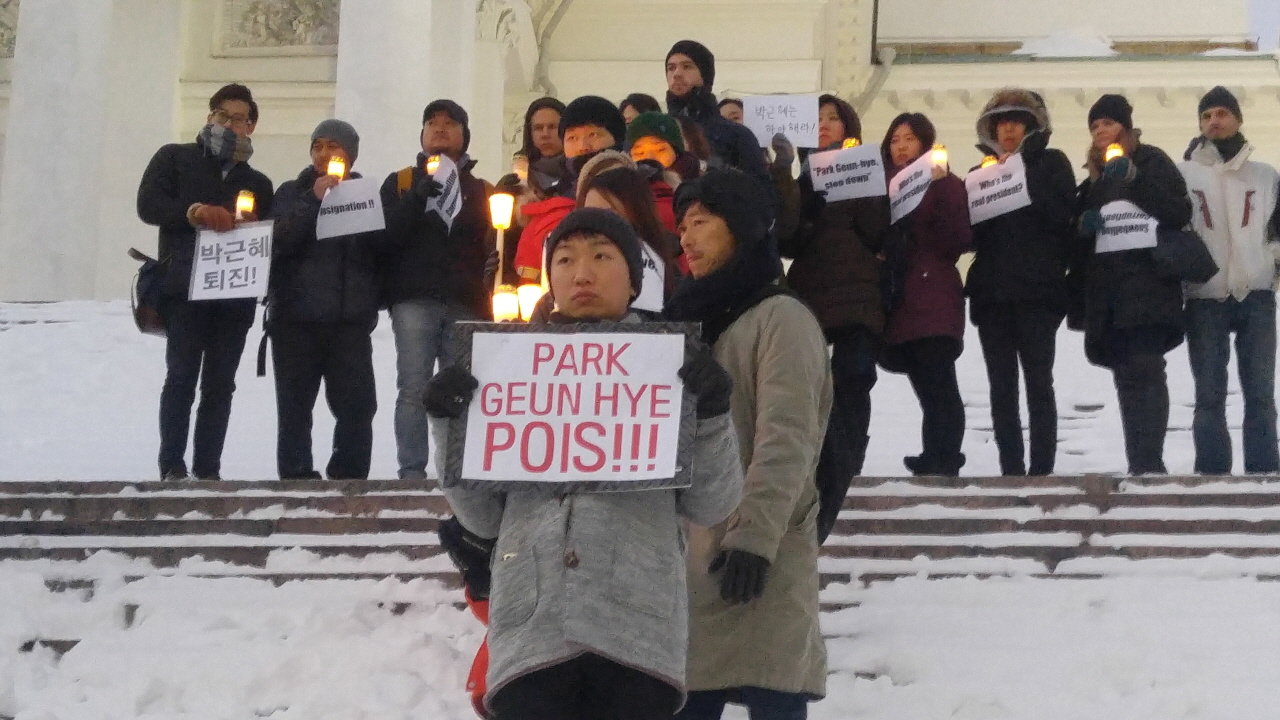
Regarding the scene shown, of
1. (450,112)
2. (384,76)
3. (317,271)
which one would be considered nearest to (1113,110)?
(450,112)

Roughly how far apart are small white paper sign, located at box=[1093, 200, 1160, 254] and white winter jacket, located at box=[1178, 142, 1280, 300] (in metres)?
0.29

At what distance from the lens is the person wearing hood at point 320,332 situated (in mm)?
6918

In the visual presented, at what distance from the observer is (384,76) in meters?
13.9

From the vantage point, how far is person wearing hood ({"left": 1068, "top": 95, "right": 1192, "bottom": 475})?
6.82 m

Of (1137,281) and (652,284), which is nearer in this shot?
(652,284)

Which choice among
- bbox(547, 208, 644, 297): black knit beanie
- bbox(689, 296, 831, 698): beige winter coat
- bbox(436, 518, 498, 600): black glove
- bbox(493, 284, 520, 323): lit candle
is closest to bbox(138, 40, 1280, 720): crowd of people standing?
bbox(493, 284, 520, 323): lit candle

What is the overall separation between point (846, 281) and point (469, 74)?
10933 mm

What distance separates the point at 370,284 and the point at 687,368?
154 inches

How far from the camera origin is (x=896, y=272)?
6898mm

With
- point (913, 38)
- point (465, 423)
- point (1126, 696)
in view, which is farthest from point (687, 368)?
point (913, 38)

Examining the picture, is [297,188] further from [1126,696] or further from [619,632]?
[619,632]

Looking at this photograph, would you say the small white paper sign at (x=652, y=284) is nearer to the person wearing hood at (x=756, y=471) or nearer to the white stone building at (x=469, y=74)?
the person wearing hood at (x=756, y=471)

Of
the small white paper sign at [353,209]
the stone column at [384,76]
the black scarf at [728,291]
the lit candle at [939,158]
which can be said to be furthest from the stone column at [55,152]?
the black scarf at [728,291]

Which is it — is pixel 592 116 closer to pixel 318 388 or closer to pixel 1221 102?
pixel 318 388
